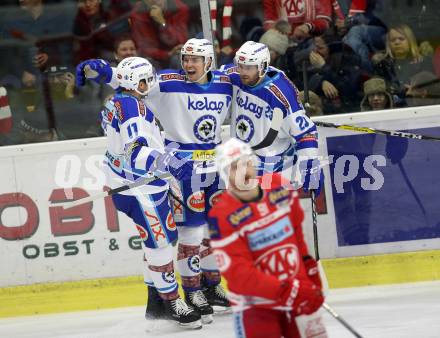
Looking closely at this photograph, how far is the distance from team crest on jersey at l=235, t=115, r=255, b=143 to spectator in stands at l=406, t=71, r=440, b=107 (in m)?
1.08

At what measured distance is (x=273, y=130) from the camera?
5898 millimetres

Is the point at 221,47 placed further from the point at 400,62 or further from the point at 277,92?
the point at 400,62

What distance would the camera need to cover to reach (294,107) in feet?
19.2

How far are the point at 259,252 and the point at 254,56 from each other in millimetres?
2301

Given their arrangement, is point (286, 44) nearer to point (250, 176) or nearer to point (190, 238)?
point (190, 238)

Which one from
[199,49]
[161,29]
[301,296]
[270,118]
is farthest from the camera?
[161,29]

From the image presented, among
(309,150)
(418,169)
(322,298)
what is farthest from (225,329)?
(322,298)

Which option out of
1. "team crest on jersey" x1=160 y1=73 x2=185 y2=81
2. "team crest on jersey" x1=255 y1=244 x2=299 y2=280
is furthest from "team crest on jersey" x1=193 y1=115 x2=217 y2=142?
"team crest on jersey" x1=255 y1=244 x2=299 y2=280

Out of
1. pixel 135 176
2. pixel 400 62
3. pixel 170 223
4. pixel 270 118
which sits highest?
pixel 400 62

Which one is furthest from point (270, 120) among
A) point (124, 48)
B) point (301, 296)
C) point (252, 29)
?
point (301, 296)

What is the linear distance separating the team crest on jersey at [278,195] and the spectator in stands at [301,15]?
3.03m

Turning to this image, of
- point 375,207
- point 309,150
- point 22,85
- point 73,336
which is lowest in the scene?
point 73,336

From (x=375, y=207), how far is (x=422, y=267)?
444 millimetres

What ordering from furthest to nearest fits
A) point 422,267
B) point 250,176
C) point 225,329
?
point 422,267, point 225,329, point 250,176
